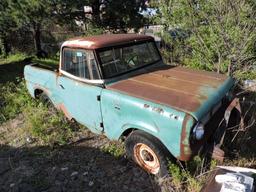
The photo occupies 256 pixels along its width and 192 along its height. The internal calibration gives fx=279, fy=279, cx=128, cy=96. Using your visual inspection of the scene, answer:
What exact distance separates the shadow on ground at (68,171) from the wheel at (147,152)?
0.44 feet

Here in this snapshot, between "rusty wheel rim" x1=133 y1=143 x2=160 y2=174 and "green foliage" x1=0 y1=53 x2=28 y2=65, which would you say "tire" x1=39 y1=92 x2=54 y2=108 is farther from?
"green foliage" x1=0 y1=53 x2=28 y2=65

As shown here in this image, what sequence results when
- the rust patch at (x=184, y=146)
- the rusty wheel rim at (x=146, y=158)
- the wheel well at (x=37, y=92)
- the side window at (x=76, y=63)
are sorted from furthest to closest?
the wheel well at (x=37, y=92), the side window at (x=76, y=63), the rusty wheel rim at (x=146, y=158), the rust patch at (x=184, y=146)

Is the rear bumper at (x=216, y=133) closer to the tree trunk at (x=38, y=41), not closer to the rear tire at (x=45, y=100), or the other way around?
the rear tire at (x=45, y=100)

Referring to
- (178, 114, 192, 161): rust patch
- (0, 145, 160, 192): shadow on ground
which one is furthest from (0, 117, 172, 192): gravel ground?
(178, 114, 192, 161): rust patch

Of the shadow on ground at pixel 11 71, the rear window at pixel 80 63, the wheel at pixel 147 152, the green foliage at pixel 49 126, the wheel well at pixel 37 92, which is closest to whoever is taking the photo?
the wheel at pixel 147 152

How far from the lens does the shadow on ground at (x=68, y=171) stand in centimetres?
366

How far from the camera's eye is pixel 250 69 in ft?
19.5

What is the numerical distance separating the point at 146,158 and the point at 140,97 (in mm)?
886

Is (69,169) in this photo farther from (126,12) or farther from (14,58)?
(14,58)

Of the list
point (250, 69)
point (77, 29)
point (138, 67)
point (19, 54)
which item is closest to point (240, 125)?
point (138, 67)

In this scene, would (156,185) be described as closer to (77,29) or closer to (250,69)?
(250,69)

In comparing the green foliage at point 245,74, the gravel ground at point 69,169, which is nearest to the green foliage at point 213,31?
the green foliage at point 245,74

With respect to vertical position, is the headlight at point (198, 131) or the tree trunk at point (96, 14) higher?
the tree trunk at point (96, 14)

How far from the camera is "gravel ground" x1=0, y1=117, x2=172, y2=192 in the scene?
367cm
